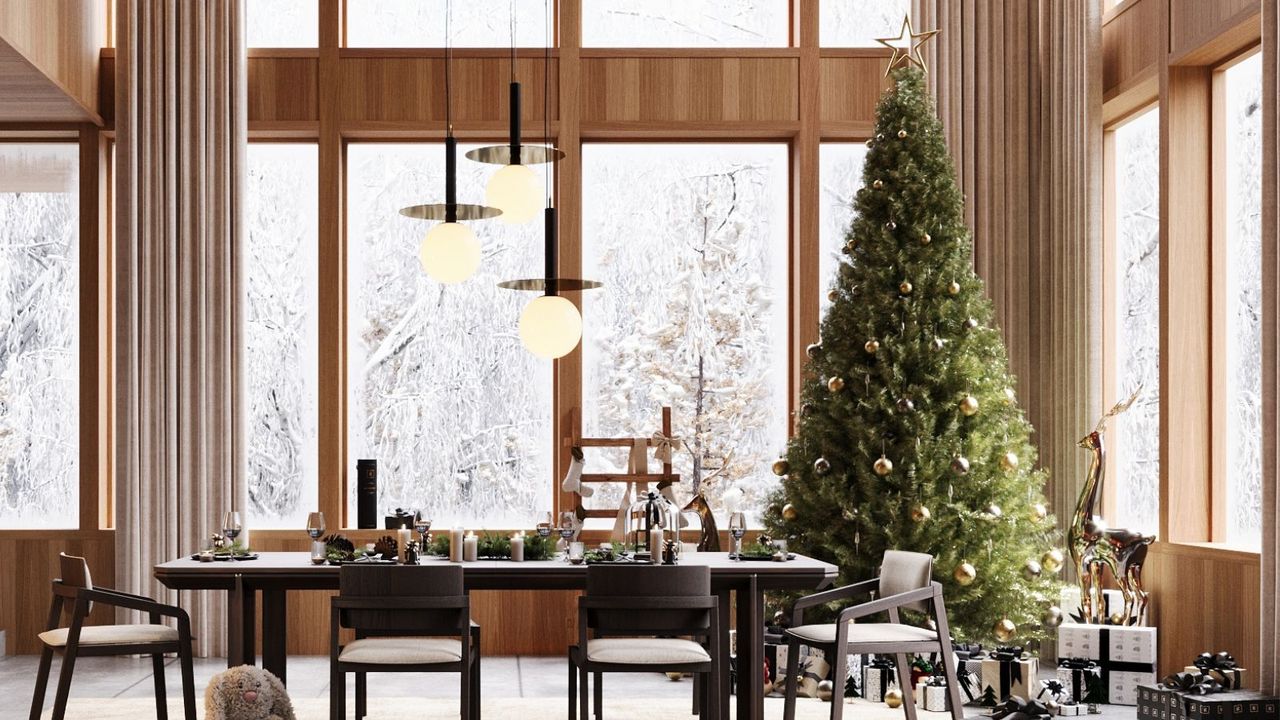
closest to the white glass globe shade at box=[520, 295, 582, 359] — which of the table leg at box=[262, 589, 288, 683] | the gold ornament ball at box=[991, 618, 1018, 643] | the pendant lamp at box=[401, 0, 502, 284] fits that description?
the pendant lamp at box=[401, 0, 502, 284]

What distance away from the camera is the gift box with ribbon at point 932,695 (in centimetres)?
606

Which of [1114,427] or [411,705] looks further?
[1114,427]

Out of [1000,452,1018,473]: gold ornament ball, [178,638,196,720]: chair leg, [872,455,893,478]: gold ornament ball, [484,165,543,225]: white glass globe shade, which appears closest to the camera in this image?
[484,165,543,225]: white glass globe shade

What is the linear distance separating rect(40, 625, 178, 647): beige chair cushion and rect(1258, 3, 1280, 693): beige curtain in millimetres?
4342

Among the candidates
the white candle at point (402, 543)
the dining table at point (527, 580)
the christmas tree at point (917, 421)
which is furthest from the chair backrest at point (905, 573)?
the white candle at point (402, 543)

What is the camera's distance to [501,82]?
7.85 meters

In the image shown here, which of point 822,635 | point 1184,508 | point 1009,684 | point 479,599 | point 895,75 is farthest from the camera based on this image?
point 479,599

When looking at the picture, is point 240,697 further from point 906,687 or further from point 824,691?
point 824,691

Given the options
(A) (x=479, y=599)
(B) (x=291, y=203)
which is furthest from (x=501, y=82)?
(A) (x=479, y=599)

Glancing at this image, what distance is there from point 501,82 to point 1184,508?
4.37 m

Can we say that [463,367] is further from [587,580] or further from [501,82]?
[587,580]

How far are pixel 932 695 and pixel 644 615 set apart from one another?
1.91 metres

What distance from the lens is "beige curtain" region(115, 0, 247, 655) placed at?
7516mm

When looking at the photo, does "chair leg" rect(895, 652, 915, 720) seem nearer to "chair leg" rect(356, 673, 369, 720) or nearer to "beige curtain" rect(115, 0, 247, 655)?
"chair leg" rect(356, 673, 369, 720)
